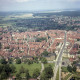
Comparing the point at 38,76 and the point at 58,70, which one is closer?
the point at 38,76

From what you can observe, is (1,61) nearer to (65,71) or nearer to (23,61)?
(23,61)

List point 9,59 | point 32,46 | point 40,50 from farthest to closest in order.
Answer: point 32,46, point 40,50, point 9,59

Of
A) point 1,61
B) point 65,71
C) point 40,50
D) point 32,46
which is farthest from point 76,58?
point 1,61

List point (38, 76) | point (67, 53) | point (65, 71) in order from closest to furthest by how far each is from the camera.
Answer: point (38, 76)
point (65, 71)
point (67, 53)

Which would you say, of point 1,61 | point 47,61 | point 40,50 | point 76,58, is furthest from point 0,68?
point 76,58

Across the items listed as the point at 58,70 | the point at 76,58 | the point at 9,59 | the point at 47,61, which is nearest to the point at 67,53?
the point at 76,58

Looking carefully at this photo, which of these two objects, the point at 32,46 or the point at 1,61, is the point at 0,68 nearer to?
the point at 1,61

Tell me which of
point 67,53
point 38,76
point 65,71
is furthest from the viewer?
point 67,53

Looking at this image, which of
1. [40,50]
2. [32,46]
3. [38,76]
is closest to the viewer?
[38,76]

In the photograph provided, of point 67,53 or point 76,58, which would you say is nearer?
point 76,58
